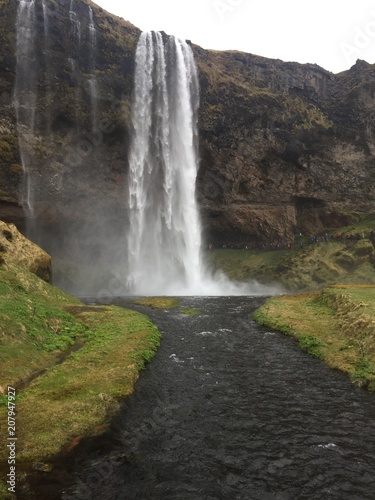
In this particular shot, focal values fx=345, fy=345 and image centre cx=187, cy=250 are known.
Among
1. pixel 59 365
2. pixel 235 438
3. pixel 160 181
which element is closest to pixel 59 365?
pixel 59 365

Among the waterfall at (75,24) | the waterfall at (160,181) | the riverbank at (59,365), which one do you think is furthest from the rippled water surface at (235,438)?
the waterfall at (75,24)

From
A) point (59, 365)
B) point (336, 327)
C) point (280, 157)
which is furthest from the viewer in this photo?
point (280, 157)

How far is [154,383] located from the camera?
50.8 feet

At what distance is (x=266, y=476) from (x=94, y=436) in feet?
17.4

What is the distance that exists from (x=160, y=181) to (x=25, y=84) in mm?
27171

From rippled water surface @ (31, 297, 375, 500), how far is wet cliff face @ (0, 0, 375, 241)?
2023 inches

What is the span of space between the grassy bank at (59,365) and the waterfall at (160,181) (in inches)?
1407

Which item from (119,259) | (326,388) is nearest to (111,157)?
(119,259)

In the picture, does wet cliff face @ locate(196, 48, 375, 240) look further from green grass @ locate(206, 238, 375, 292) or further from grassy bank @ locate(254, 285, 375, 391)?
grassy bank @ locate(254, 285, 375, 391)

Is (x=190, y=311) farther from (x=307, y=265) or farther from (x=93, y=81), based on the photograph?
(x=93, y=81)

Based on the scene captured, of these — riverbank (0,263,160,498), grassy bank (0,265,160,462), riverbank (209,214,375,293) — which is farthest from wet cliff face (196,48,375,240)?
riverbank (0,263,160,498)

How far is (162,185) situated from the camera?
64.6 metres

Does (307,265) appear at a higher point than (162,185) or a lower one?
lower

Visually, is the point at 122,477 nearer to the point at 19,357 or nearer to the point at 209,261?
the point at 19,357
